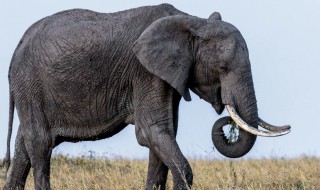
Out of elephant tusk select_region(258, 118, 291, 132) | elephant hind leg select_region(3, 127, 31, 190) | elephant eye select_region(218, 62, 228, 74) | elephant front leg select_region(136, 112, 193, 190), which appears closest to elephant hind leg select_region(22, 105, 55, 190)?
elephant hind leg select_region(3, 127, 31, 190)

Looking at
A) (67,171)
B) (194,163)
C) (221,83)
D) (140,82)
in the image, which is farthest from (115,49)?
(194,163)

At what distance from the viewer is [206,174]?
1664 cm

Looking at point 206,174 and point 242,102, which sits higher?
point 242,102

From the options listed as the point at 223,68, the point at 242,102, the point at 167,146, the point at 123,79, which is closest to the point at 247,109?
the point at 242,102

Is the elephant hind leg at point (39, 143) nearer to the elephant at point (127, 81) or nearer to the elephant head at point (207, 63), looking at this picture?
the elephant at point (127, 81)

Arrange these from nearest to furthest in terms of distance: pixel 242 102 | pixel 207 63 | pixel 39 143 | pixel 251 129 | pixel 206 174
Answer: pixel 251 129, pixel 242 102, pixel 207 63, pixel 39 143, pixel 206 174

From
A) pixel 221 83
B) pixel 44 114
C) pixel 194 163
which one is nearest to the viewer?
pixel 221 83

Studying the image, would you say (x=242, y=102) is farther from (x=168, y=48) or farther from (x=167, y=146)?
(x=168, y=48)

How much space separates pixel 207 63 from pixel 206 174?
12.3 ft

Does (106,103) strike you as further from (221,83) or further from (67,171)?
Result: (67,171)

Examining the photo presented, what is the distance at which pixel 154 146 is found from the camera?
43.3 feet

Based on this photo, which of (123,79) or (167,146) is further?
(123,79)

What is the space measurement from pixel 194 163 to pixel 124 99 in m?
5.93

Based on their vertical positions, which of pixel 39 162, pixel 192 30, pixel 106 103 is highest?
pixel 192 30
